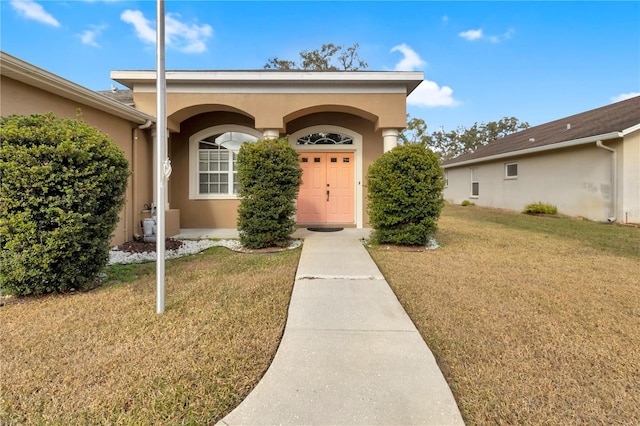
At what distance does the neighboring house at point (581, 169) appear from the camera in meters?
10.3

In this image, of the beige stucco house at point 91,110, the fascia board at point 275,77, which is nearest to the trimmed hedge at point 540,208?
the fascia board at point 275,77

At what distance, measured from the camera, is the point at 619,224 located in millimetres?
10297

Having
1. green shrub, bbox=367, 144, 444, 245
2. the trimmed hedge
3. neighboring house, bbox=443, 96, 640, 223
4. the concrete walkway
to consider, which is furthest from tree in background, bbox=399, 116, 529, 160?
the concrete walkway

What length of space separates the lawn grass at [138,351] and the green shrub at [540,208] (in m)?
13.3

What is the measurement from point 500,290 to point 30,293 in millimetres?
5902

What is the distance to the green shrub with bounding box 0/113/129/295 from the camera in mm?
3312

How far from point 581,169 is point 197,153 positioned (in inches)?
548

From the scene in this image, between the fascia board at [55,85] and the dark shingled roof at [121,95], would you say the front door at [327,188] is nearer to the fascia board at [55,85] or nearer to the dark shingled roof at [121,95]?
the fascia board at [55,85]

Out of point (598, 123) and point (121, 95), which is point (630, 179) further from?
point (121, 95)

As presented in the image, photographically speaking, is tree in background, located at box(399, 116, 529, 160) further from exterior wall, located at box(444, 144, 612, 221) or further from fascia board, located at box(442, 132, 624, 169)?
exterior wall, located at box(444, 144, 612, 221)

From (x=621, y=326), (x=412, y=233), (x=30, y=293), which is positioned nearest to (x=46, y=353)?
(x=30, y=293)

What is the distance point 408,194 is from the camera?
6.39 m

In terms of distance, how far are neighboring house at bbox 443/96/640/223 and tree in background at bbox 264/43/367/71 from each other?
1334 centimetres

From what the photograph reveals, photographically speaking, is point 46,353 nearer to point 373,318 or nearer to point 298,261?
point 373,318
